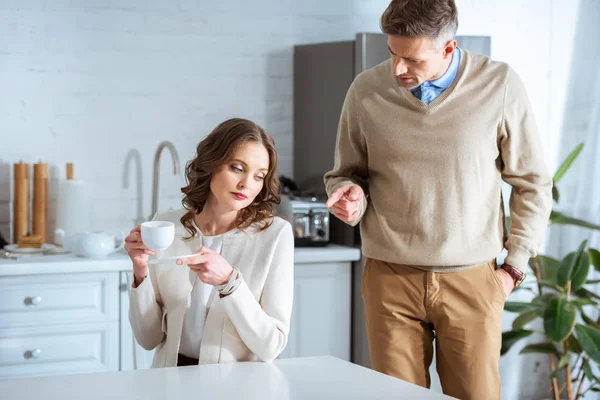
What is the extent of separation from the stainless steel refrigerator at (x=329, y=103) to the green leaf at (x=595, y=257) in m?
0.97

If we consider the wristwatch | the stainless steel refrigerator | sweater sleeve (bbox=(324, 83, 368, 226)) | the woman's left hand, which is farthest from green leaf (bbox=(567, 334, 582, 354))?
the woman's left hand

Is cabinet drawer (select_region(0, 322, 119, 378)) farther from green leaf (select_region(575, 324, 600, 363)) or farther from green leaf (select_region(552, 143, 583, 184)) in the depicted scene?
green leaf (select_region(552, 143, 583, 184))

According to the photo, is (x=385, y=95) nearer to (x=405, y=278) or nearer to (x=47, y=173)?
(x=405, y=278)

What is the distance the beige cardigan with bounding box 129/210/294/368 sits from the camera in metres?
2.04

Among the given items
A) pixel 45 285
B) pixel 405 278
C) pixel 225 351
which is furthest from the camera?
pixel 45 285

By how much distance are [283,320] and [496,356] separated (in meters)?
0.61

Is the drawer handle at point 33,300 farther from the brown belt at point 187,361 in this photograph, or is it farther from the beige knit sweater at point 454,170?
the beige knit sweater at point 454,170

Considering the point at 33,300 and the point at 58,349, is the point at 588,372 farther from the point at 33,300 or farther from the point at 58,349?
the point at 33,300

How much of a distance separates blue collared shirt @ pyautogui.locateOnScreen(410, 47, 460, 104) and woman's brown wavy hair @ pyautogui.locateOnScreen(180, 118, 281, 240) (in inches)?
16.5

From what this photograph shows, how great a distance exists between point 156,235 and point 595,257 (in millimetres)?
2371

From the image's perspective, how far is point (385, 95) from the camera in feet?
7.72

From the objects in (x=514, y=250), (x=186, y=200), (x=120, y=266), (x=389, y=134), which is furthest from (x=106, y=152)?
(x=514, y=250)

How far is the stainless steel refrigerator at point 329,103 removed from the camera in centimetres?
356

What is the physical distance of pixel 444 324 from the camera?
2.26m
